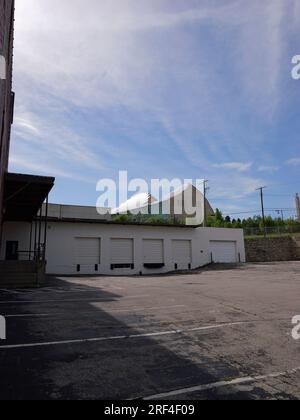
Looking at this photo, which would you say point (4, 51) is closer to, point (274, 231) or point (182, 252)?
point (182, 252)

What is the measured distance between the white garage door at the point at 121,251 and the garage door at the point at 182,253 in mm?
4564

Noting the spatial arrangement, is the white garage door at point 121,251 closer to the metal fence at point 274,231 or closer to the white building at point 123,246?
the white building at point 123,246

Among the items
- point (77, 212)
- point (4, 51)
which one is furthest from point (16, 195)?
point (77, 212)

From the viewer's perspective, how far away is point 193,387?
4305 millimetres

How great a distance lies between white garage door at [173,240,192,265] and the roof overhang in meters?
13.3

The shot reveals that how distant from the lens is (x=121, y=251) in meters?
28.4

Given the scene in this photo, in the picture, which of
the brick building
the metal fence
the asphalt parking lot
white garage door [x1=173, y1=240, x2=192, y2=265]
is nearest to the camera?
the asphalt parking lot

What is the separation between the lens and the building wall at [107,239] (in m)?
25.2

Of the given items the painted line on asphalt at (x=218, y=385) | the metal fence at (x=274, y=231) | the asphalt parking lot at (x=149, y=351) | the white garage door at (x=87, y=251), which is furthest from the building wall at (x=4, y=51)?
the metal fence at (x=274, y=231)

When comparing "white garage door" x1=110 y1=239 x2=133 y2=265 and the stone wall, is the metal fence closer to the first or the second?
the stone wall

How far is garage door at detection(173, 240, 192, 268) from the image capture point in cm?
3139

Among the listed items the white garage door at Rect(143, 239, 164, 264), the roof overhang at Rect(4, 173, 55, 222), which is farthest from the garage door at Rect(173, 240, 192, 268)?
the roof overhang at Rect(4, 173, 55, 222)

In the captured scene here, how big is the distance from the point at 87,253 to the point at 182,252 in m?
9.15
